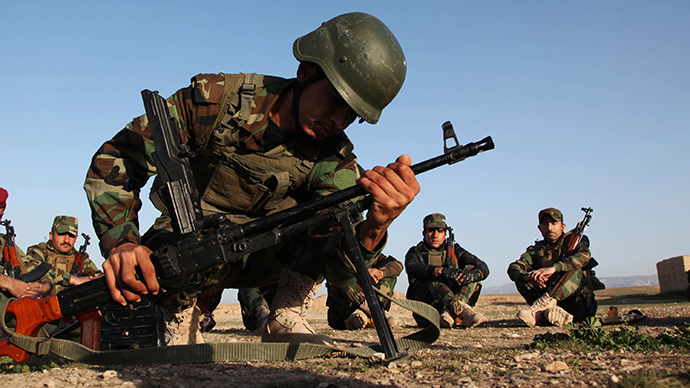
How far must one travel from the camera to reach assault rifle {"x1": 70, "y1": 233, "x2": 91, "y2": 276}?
9.09 meters

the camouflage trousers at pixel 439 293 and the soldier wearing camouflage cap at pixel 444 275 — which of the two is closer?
the soldier wearing camouflage cap at pixel 444 275

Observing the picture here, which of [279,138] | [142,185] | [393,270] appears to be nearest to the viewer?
[142,185]

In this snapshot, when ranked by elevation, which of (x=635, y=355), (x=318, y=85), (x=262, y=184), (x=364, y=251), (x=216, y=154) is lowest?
(x=635, y=355)

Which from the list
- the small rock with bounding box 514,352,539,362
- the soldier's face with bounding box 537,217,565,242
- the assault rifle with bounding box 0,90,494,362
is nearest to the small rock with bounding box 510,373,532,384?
the small rock with bounding box 514,352,539,362

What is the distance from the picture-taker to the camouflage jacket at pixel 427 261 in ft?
25.2

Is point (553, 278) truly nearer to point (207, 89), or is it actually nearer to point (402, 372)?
point (402, 372)

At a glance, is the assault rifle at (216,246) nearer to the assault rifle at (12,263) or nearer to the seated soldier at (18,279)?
the seated soldier at (18,279)

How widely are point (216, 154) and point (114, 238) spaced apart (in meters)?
0.93

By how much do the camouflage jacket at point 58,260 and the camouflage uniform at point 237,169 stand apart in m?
5.94

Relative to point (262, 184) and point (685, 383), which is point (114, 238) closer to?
point (262, 184)

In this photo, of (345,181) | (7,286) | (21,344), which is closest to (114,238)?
(21,344)

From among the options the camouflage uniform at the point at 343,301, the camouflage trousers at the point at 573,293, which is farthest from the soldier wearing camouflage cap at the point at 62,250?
the camouflage trousers at the point at 573,293

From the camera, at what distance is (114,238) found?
3.22 meters

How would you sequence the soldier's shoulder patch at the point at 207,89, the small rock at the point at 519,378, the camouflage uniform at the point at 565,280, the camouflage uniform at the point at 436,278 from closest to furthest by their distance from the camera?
the small rock at the point at 519,378 < the soldier's shoulder patch at the point at 207,89 < the camouflage uniform at the point at 565,280 < the camouflage uniform at the point at 436,278
